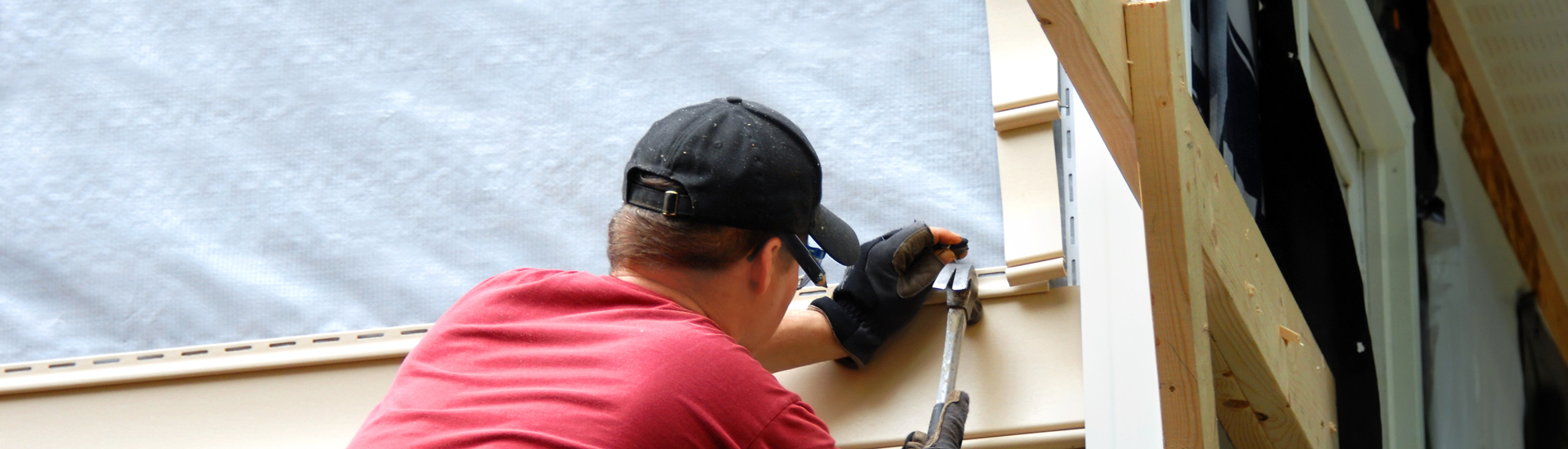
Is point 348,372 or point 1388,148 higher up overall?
point 1388,148

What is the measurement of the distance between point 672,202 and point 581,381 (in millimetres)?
262

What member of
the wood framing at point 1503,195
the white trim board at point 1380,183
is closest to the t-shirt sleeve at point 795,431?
the white trim board at point 1380,183

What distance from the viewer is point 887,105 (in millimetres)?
1888

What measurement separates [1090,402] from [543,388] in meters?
0.75

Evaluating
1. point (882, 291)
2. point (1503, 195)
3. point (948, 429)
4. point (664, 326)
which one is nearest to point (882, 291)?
point (882, 291)

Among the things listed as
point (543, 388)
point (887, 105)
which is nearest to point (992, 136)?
point (887, 105)

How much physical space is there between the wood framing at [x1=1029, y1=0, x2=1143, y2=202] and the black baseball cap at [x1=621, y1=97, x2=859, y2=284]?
0.40 metres

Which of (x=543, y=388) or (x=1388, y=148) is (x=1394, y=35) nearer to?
(x=1388, y=148)

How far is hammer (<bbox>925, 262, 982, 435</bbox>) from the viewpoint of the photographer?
1.55 meters

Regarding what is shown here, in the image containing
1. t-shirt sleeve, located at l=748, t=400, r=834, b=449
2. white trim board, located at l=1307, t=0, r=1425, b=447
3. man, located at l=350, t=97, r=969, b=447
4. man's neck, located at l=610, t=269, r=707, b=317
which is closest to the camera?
man, located at l=350, t=97, r=969, b=447

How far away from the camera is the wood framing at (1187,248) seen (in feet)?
3.24

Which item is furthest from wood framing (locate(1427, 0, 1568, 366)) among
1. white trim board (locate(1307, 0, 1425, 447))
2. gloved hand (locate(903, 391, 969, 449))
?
gloved hand (locate(903, 391, 969, 449))

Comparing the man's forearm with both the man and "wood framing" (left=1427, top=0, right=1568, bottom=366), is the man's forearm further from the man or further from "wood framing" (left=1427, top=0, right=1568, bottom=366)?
"wood framing" (left=1427, top=0, right=1568, bottom=366)

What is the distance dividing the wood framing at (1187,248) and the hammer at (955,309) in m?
0.36
